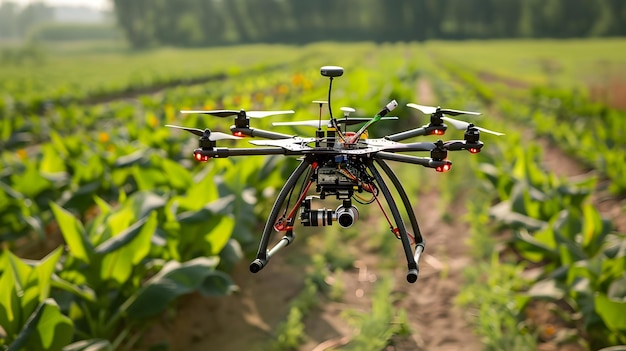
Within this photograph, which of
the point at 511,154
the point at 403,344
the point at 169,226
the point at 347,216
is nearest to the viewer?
the point at 347,216

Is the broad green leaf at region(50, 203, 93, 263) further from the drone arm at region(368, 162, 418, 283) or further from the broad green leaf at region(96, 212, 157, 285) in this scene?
the drone arm at region(368, 162, 418, 283)

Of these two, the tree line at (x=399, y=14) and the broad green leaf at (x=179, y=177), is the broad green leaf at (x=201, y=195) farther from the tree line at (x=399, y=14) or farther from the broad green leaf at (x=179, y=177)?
the tree line at (x=399, y=14)

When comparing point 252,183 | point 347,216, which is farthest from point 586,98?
point 347,216

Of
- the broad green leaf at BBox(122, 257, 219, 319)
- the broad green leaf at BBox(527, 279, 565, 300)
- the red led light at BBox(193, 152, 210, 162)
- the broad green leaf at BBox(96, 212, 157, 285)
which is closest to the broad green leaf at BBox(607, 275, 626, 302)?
the broad green leaf at BBox(527, 279, 565, 300)

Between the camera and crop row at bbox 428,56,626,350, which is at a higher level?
the camera

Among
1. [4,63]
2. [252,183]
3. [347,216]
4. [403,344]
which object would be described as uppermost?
[347,216]

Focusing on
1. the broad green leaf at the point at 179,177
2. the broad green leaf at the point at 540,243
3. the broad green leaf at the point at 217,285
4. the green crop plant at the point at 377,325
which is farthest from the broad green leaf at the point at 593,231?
the broad green leaf at the point at 179,177

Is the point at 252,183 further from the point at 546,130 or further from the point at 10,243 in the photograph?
the point at 546,130
